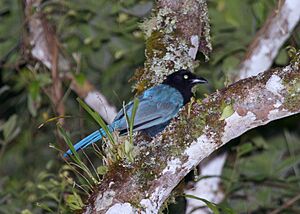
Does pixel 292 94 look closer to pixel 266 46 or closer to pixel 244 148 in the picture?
pixel 266 46

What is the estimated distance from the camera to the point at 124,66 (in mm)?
6297

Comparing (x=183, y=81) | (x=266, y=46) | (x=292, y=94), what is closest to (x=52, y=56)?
(x=266, y=46)

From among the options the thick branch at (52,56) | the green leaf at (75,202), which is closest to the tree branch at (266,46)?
the thick branch at (52,56)

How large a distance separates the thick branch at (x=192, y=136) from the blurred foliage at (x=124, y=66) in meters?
2.38

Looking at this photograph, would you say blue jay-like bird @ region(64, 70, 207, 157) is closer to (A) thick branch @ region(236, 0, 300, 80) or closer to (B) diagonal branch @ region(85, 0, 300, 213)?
(B) diagonal branch @ region(85, 0, 300, 213)

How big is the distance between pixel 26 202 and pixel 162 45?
2.83m

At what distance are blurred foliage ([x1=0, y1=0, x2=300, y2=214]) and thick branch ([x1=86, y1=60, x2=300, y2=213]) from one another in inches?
93.6

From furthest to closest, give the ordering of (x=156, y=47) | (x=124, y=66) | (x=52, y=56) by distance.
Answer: (x=124, y=66), (x=52, y=56), (x=156, y=47)

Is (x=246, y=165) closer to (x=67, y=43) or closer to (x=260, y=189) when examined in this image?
(x=260, y=189)

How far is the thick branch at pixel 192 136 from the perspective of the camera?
114 inches

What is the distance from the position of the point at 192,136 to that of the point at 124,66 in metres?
3.38

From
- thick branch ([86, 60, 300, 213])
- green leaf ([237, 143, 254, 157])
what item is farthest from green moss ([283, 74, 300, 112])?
green leaf ([237, 143, 254, 157])

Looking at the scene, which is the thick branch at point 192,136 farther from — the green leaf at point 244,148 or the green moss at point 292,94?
the green leaf at point 244,148

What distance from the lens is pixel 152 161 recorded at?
2945 millimetres
